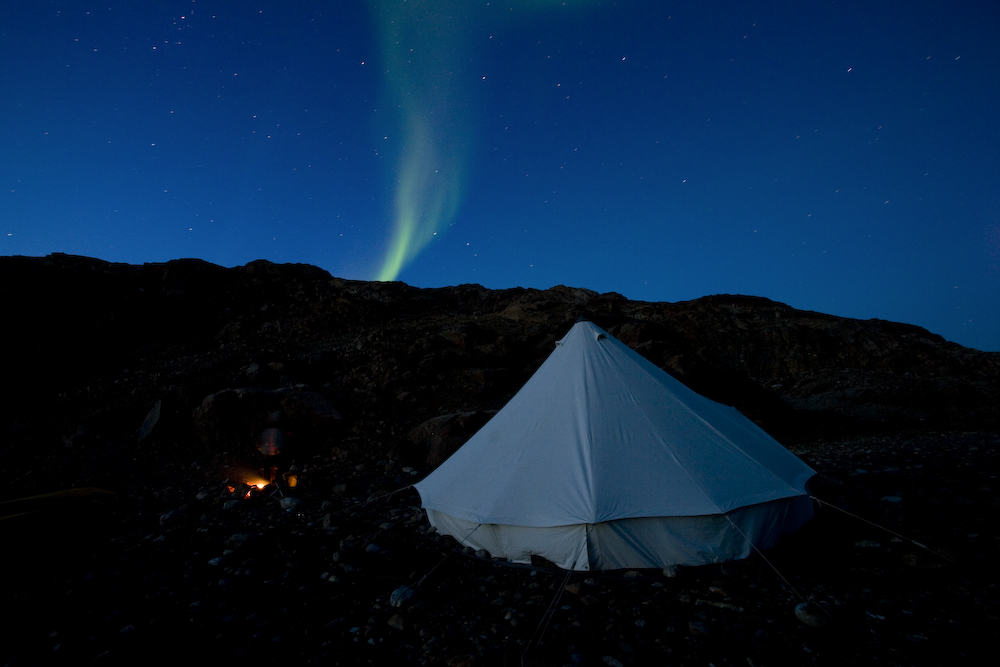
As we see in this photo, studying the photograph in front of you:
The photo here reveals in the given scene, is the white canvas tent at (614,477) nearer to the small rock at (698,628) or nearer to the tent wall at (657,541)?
the tent wall at (657,541)

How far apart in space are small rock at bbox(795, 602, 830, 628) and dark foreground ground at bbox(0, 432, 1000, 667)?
0.22 ft

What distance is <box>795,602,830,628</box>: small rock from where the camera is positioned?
337 centimetres

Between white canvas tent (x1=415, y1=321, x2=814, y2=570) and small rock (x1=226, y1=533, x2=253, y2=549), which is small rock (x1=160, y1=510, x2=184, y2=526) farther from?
white canvas tent (x1=415, y1=321, x2=814, y2=570)

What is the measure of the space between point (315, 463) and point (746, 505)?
807 centimetres

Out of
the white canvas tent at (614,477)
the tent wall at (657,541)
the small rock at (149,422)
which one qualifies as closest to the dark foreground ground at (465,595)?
the tent wall at (657,541)

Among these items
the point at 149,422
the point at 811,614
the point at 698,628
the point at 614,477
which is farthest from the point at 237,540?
the point at 149,422

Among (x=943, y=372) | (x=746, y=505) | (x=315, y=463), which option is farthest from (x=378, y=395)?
(x=943, y=372)

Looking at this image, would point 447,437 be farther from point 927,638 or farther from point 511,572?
point 927,638

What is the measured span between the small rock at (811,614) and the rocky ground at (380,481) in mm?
32

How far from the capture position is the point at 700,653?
3.14 meters

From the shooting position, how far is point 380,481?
840 centimetres

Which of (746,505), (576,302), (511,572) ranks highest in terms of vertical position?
(576,302)

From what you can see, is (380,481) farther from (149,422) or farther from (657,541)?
(149,422)

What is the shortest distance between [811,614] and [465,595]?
2847 millimetres
